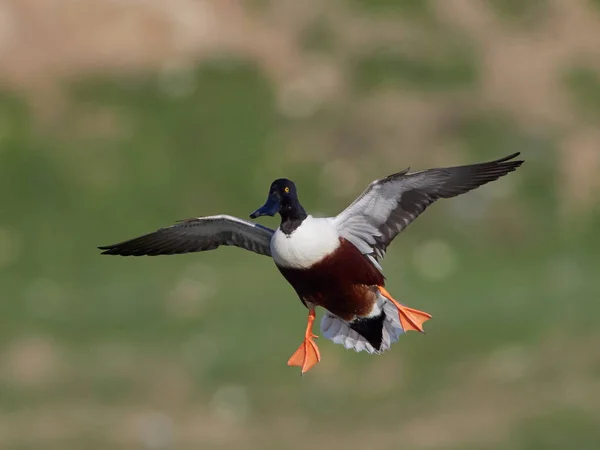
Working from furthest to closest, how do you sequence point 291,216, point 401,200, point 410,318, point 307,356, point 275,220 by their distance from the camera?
point 275,220
point 307,356
point 410,318
point 401,200
point 291,216

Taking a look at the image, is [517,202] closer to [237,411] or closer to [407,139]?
[407,139]

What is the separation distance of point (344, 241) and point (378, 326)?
5.50 feet

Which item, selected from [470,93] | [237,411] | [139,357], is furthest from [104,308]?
[470,93]

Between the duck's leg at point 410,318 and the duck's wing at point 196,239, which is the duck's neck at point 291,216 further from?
the duck's leg at point 410,318

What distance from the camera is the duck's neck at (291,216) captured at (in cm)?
1530

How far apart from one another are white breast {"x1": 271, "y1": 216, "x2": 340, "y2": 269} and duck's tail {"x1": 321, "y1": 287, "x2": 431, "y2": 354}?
3.75 feet

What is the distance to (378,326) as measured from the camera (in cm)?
1695

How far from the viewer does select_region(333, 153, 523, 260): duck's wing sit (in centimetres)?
1606

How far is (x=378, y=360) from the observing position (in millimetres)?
35562

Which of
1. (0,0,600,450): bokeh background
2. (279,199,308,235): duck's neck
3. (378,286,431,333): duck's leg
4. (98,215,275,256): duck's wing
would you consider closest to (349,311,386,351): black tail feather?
(378,286,431,333): duck's leg

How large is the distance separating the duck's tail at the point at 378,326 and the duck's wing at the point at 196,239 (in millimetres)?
1271

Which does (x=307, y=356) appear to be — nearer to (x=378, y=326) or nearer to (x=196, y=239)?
(x=378, y=326)

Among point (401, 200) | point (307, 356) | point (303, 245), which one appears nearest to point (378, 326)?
point (307, 356)

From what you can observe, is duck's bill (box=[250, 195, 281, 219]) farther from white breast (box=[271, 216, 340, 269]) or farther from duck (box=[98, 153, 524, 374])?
white breast (box=[271, 216, 340, 269])
